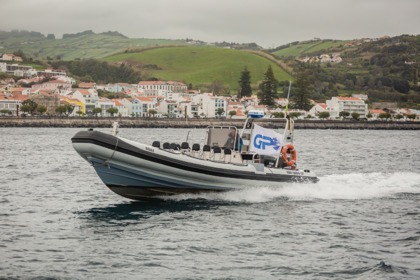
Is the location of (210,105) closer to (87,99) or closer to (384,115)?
(87,99)

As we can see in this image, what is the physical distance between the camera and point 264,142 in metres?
25.8

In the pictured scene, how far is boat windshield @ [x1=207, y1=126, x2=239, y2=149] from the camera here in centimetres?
2558

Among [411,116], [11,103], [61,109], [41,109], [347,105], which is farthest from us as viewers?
[347,105]

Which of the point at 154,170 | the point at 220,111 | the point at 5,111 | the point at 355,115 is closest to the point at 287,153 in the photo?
the point at 154,170

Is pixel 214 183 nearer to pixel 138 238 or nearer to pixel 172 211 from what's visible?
pixel 172 211

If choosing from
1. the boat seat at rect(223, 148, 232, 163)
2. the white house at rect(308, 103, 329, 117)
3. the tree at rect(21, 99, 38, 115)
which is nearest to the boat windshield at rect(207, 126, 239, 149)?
the boat seat at rect(223, 148, 232, 163)

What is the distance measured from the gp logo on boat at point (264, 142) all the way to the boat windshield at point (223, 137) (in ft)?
2.39

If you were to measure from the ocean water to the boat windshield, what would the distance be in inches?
81.6

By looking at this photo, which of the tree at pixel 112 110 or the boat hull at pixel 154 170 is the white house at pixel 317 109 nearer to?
the tree at pixel 112 110

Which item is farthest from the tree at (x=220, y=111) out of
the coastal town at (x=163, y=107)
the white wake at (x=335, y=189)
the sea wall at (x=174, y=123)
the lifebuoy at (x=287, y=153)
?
the lifebuoy at (x=287, y=153)

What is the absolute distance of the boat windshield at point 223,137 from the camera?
25.6m

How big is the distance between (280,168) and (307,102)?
491 feet

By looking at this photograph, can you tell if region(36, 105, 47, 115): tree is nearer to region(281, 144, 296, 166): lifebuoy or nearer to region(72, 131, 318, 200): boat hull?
region(281, 144, 296, 166): lifebuoy

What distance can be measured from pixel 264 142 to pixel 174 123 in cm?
12444
